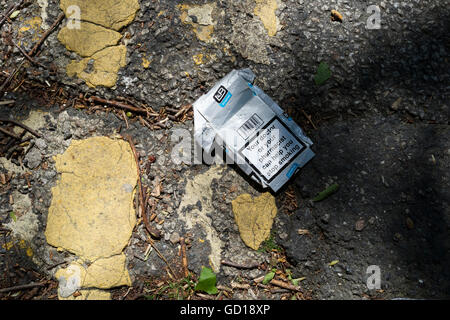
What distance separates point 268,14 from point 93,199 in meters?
1.60

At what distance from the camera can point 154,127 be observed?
2.21 m

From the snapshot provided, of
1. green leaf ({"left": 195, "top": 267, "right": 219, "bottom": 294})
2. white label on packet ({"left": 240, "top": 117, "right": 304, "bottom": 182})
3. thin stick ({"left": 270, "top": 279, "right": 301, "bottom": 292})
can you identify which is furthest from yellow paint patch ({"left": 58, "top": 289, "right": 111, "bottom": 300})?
white label on packet ({"left": 240, "top": 117, "right": 304, "bottom": 182})

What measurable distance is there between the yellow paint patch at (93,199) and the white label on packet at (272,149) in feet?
2.44

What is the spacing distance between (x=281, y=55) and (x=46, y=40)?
1.54m

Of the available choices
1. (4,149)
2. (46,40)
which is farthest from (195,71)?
(4,149)

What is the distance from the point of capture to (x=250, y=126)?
2.14 metres

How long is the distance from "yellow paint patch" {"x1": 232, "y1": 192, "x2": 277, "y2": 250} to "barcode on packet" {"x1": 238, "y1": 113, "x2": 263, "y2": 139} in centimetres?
38

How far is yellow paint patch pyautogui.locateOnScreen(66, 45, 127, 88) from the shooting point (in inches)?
87.3

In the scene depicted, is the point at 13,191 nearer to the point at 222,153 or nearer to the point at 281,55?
the point at 222,153

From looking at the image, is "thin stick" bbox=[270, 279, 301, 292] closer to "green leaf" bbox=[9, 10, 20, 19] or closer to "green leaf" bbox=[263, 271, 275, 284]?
"green leaf" bbox=[263, 271, 275, 284]

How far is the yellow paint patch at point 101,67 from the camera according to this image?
2.22 m

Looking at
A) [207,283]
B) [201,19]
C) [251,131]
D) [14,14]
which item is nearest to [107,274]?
[207,283]

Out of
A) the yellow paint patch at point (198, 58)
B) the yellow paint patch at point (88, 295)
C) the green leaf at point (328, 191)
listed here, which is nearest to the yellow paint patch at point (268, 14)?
the yellow paint patch at point (198, 58)

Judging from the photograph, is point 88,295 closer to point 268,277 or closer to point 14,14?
point 268,277
